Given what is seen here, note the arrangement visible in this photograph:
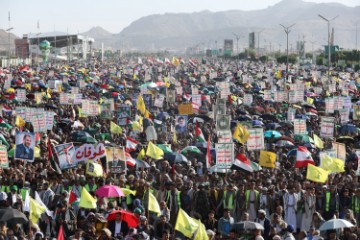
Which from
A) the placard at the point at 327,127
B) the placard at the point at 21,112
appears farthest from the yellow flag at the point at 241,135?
the placard at the point at 21,112

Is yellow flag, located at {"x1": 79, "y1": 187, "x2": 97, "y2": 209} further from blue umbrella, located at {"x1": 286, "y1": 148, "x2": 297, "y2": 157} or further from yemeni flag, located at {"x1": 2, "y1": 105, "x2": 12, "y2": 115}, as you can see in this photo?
yemeni flag, located at {"x1": 2, "y1": 105, "x2": 12, "y2": 115}

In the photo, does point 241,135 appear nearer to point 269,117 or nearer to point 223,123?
point 223,123

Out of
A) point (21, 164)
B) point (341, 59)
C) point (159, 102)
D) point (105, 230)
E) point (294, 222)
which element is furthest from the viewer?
point (341, 59)

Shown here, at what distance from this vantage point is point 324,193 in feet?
51.0

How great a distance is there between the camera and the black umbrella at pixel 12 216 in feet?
43.3

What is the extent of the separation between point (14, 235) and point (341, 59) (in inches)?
3604

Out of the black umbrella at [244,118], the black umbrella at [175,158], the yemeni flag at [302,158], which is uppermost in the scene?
the yemeni flag at [302,158]

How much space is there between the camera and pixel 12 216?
43.4ft

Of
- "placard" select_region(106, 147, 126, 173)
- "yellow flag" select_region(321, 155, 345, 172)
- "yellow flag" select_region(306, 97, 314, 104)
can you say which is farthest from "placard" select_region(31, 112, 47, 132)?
"yellow flag" select_region(306, 97, 314, 104)

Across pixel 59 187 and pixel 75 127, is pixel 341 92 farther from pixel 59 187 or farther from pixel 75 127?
pixel 59 187

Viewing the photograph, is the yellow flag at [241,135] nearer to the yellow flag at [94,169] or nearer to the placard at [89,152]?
the placard at [89,152]

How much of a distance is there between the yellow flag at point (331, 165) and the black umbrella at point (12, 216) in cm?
677

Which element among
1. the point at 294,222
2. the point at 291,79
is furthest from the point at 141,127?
the point at 291,79

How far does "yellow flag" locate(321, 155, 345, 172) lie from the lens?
59.0 feet
